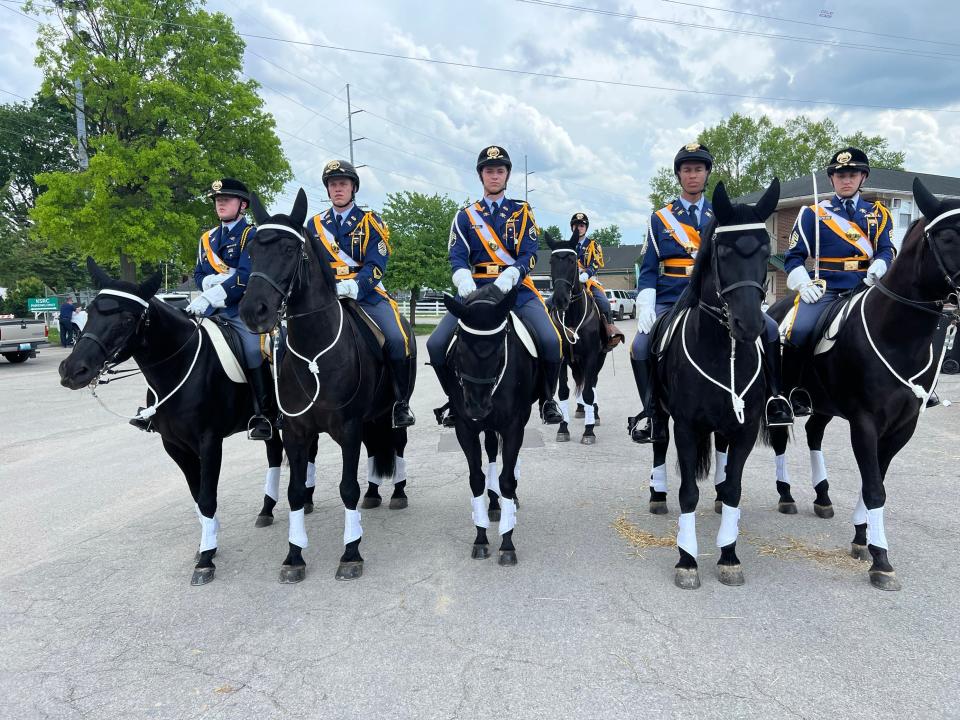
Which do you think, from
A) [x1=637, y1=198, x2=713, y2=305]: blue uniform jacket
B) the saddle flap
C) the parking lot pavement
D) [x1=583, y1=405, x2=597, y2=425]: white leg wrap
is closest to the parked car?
[x1=583, y1=405, x2=597, y2=425]: white leg wrap

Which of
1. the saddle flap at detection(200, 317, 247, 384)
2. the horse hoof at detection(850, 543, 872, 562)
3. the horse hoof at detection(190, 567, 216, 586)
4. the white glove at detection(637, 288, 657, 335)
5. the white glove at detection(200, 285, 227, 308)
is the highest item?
the white glove at detection(200, 285, 227, 308)

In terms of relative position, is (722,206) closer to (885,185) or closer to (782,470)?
(782,470)

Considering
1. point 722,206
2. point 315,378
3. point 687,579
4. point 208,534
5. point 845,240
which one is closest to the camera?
point 722,206

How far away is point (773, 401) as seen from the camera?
4.57m

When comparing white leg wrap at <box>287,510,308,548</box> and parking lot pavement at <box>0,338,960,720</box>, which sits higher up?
white leg wrap at <box>287,510,308,548</box>

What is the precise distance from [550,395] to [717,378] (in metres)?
1.64

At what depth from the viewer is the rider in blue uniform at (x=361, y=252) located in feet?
17.7

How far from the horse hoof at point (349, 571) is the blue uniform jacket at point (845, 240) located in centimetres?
449

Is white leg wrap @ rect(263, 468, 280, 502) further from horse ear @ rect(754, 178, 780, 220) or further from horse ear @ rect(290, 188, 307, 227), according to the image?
horse ear @ rect(754, 178, 780, 220)

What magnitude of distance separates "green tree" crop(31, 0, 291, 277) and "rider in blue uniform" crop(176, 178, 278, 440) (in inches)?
749

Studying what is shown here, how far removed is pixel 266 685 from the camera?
3205 millimetres

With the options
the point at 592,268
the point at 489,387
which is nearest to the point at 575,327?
the point at 592,268

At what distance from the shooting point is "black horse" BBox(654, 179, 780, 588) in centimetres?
383

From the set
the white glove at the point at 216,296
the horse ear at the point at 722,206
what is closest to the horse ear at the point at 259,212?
the white glove at the point at 216,296
